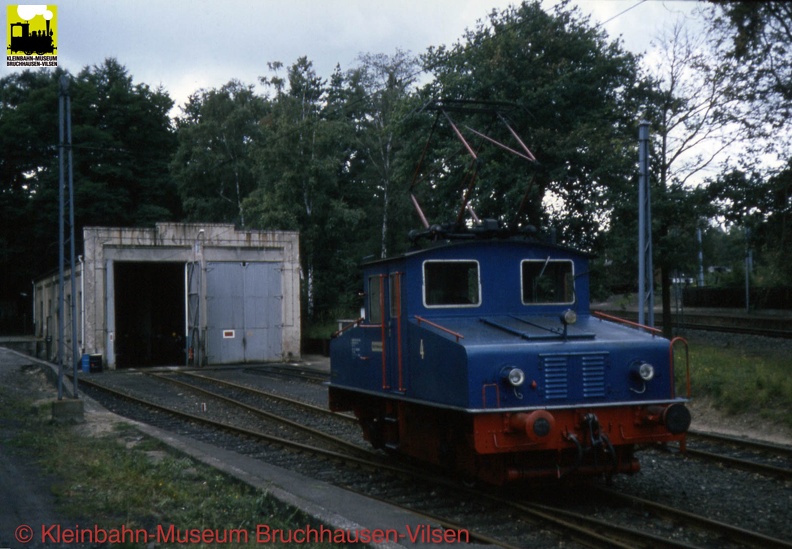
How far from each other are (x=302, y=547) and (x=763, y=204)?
697 inches

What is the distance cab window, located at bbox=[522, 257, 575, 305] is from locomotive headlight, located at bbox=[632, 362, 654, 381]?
166 centimetres

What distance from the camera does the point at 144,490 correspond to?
8719 millimetres

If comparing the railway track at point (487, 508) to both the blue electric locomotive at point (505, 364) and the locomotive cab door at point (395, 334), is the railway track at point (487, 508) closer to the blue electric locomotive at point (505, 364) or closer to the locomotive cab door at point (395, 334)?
the blue electric locomotive at point (505, 364)

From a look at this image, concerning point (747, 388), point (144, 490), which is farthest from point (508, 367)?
point (747, 388)

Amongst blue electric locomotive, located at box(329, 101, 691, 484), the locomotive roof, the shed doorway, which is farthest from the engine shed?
the locomotive roof

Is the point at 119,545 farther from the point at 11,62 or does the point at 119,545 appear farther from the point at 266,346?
the point at 266,346

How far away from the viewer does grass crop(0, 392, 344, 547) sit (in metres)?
7.59

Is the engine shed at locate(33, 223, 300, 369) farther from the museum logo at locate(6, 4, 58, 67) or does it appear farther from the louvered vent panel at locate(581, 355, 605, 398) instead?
the louvered vent panel at locate(581, 355, 605, 398)

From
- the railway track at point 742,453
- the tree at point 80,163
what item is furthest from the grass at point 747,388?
the tree at point 80,163

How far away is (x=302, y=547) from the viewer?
684 cm

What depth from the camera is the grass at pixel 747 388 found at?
1434 centimetres

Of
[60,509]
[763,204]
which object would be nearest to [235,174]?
[763,204]

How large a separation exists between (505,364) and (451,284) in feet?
5.74

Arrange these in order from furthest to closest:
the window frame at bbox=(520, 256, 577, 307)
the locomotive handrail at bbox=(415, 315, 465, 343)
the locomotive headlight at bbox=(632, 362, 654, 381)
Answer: the window frame at bbox=(520, 256, 577, 307) → the locomotive headlight at bbox=(632, 362, 654, 381) → the locomotive handrail at bbox=(415, 315, 465, 343)
